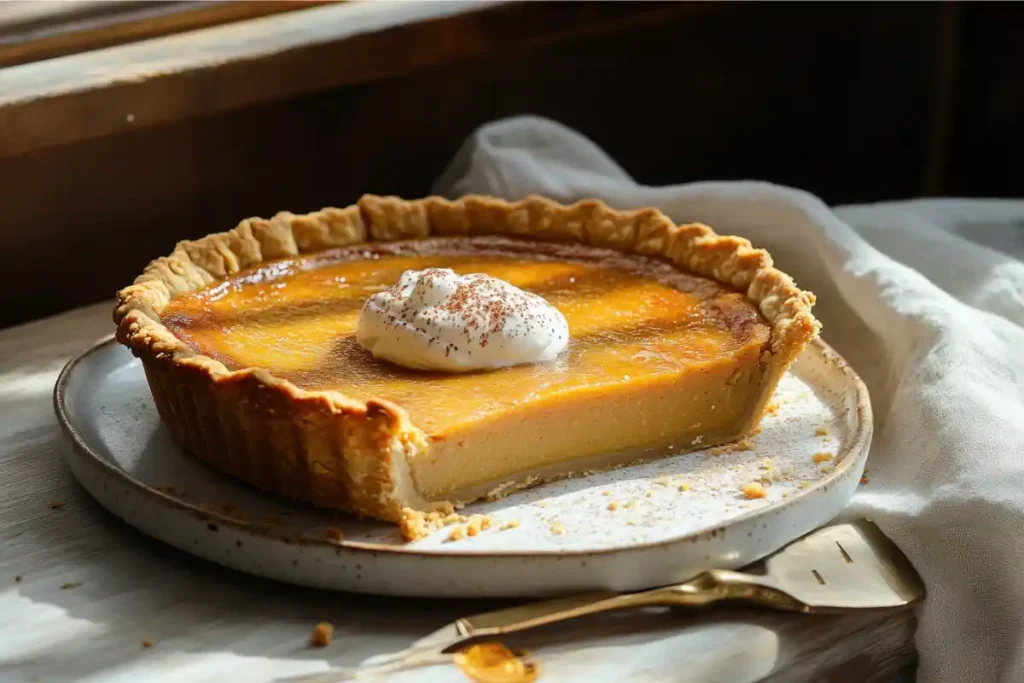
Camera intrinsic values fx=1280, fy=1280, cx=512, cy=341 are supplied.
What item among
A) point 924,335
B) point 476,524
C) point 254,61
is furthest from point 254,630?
point 254,61

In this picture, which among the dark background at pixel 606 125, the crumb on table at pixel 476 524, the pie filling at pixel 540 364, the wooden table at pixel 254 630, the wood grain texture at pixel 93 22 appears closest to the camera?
the wooden table at pixel 254 630

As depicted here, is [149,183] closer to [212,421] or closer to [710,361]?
[212,421]

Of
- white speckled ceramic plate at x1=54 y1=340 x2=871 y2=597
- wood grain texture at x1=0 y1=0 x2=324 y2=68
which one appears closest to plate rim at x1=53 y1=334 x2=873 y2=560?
white speckled ceramic plate at x1=54 y1=340 x2=871 y2=597

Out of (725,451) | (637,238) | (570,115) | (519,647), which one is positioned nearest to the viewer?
(519,647)

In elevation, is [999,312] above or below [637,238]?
below

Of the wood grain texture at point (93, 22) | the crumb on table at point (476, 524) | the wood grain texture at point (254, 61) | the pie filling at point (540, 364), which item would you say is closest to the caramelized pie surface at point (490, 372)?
the pie filling at point (540, 364)

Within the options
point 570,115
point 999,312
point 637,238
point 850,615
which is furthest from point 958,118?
point 850,615

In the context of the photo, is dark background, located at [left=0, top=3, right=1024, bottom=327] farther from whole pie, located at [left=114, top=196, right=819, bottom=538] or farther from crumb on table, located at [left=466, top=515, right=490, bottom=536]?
crumb on table, located at [left=466, top=515, right=490, bottom=536]

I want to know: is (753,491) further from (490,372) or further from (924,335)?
(924,335)

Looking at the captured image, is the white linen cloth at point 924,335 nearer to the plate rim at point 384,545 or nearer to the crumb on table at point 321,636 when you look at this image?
the plate rim at point 384,545
